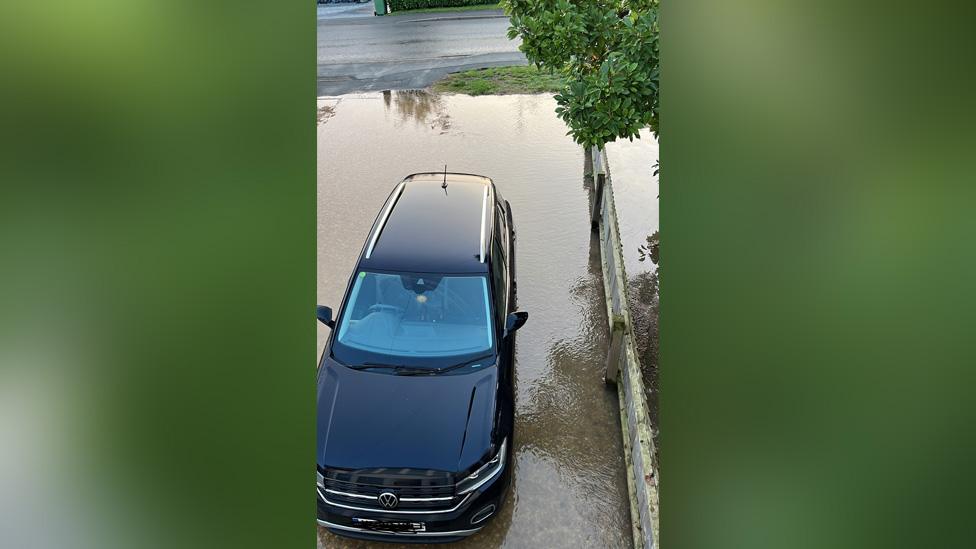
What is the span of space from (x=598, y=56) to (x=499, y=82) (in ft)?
36.7

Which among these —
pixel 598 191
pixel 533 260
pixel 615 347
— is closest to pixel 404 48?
pixel 598 191

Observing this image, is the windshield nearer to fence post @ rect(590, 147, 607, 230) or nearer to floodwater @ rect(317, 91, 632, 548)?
floodwater @ rect(317, 91, 632, 548)

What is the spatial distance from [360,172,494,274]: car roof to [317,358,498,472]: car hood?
1.25m

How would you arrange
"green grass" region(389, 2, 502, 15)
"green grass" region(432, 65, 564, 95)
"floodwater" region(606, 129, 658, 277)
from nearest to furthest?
"floodwater" region(606, 129, 658, 277)
"green grass" region(432, 65, 564, 95)
"green grass" region(389, 2, 502, 15)

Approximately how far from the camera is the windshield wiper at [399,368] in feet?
21.6

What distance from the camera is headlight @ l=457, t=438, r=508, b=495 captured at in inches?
238

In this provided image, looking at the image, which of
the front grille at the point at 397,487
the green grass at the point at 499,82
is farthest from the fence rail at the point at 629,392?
the green grass at the point at 499,82

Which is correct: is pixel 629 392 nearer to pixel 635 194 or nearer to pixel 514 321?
pixel 514 321

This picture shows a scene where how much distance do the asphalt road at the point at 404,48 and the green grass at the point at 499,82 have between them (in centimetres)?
42
